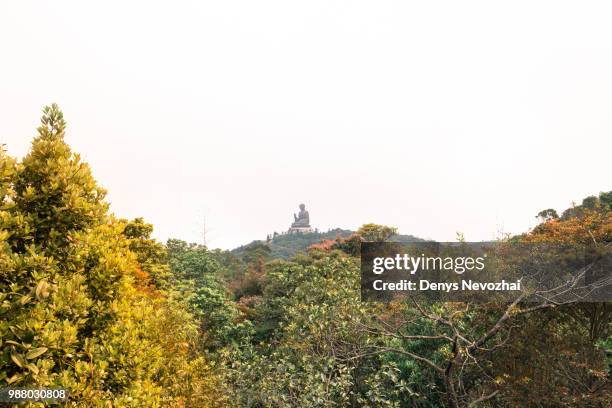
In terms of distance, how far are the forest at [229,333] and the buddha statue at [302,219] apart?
97927 mm

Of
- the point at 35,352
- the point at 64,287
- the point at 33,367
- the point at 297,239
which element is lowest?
the point at 33,367

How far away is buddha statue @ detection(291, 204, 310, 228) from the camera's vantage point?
12031cm

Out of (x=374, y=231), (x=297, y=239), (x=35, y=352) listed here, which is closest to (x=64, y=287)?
(x=35, y=352)

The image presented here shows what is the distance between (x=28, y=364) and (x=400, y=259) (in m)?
7.28

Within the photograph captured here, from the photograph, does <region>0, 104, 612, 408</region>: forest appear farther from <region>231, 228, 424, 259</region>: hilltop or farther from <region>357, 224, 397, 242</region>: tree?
<region>231, 228, 424, 259</region>: hilltop

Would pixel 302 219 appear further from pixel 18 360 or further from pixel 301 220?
pixel 18 360

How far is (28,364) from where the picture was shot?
3896 mm

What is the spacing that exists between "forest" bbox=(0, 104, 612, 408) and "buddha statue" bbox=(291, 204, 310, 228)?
321ft

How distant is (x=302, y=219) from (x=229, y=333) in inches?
4128

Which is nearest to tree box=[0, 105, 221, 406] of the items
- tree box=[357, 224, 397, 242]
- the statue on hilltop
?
tree box=[357, 224, 397, 242]

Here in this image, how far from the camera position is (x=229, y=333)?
16797 mm

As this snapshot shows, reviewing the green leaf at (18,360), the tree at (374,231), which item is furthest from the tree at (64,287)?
the tree at (374,231)

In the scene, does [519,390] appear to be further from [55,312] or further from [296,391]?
[55,312]

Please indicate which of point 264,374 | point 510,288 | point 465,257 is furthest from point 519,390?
point 264,374
